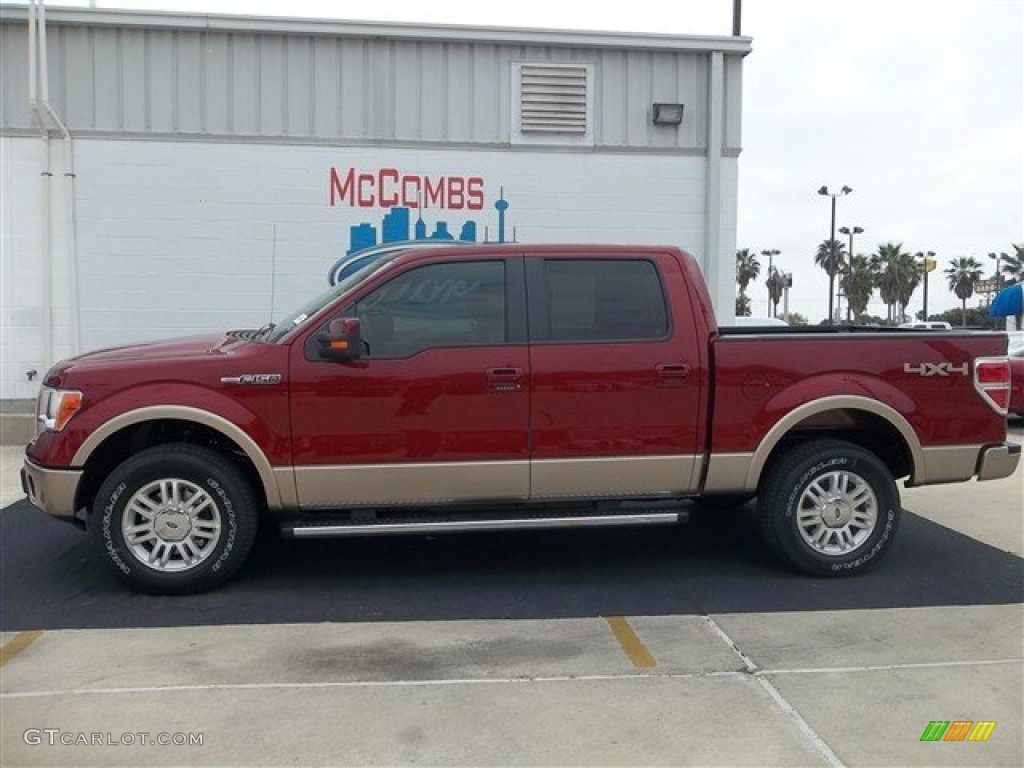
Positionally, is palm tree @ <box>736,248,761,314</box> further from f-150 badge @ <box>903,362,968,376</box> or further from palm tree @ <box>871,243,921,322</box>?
f-150 badge @ <box>903,362,968,376</box>

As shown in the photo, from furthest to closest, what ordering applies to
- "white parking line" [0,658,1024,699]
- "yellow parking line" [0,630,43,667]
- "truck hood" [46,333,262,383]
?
"truck hood" [46,333,262,383], "yellow parking line" [0,630,43,667], "white parking line" [0,658,1024,699]

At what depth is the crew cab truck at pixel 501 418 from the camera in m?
5.05

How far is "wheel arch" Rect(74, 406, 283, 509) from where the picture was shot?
498 centimetres

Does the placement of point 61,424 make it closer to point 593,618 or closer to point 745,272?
point 593,618

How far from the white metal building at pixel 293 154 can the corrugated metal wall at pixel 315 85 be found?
24 mm

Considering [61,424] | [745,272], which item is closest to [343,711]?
[61,424]

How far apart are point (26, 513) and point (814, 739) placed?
631cm

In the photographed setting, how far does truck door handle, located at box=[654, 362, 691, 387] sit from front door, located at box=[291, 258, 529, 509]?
2.61 feet

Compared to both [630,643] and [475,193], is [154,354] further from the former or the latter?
[475,193]

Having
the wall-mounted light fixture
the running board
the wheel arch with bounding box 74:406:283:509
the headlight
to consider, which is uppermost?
the wall-mounted light fixture

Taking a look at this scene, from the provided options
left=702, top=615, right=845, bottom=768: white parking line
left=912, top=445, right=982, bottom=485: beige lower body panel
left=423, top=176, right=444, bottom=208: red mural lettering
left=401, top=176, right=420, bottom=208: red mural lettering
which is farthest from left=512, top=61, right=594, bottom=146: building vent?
left=702, top=615, right=845, bottom=768: white parking line

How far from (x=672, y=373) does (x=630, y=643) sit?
161 cm

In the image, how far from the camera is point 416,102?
10.8 meters

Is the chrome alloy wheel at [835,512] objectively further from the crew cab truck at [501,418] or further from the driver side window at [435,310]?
the driver side window at [435,310]
